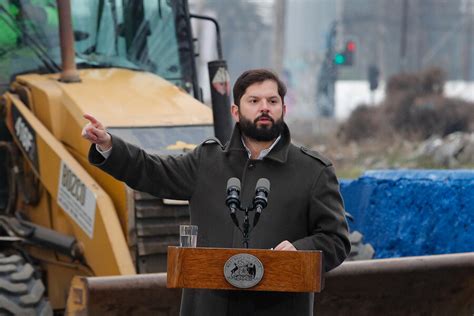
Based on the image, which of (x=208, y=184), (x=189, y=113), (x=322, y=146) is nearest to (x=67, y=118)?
(x=189, y=113)

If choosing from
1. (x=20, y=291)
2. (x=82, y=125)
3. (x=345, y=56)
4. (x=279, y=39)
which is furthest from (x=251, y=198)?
(x=279, y=39)

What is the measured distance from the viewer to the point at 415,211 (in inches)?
420

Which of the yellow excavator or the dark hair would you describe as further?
the yellow excavator

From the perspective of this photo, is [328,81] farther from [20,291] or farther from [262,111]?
[262,111]

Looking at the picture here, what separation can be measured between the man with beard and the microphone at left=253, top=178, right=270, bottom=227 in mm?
133

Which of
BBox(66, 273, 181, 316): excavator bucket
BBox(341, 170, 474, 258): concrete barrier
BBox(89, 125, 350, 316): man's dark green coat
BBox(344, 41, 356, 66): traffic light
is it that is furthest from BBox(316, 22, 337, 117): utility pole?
A: BBox(89, 125, 350, 316): man's dark green coat

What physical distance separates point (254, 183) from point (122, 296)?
1848 mm

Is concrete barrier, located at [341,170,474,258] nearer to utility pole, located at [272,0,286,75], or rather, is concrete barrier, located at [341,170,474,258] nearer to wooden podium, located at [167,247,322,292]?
wooden podium, located at [167,247,322,292]

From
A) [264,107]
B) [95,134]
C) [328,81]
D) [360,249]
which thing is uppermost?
[264,107]

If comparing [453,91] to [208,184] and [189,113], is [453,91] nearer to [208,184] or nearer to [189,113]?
[189,113]

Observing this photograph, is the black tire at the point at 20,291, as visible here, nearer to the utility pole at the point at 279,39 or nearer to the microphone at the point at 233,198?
the microphone at the point at 233,198

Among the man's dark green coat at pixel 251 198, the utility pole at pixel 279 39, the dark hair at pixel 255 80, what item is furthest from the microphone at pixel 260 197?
the utility pole at pixel 279 39

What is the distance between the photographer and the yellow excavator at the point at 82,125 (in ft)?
26.6

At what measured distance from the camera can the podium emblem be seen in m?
5.16
